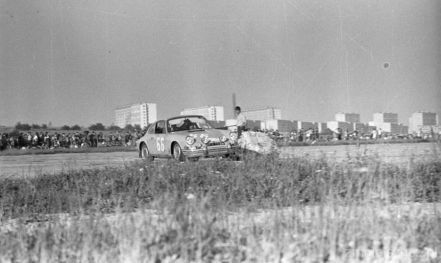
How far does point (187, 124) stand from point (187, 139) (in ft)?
3.88

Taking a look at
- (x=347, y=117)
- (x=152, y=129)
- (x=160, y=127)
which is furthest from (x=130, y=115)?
(x=347, y=117)

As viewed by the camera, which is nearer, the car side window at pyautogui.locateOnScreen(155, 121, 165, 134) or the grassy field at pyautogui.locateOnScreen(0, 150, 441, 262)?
the grassy field at pyautogui.locateOnScreen(0, 150, 441, 262)

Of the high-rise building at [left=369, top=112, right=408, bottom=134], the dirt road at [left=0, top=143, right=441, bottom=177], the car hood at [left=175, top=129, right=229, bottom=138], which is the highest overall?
the high-rise building at [left=369, top=112, right=408, bottom=134]

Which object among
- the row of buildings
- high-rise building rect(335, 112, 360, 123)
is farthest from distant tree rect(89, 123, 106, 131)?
high-rise building rect(335, 112, 360, 123)

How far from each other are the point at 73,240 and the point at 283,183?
3.37 m

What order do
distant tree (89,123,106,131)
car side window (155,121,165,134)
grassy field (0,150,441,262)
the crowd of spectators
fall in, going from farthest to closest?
1. distant tree (89,123,106,131)
2. the crowd of spectators
3. car side window (155,121,165,134)
4. grassy field (0,150,441,262)

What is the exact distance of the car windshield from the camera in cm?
1402

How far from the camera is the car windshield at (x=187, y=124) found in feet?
46.0

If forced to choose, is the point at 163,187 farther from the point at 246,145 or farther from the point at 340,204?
the point at 246,145

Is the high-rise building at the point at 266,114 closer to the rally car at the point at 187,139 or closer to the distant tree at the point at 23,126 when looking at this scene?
the distant tree at the point at 23,126

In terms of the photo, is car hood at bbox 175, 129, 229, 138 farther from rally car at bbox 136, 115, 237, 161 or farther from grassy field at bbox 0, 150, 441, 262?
grassy field at bbox 0, 150, 441, 262

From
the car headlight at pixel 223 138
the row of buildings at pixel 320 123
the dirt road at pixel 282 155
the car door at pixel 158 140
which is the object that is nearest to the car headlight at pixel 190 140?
the car headlight at pixel 223 138

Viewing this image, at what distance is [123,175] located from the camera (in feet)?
25.2

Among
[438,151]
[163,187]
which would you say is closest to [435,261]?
[163,187]
